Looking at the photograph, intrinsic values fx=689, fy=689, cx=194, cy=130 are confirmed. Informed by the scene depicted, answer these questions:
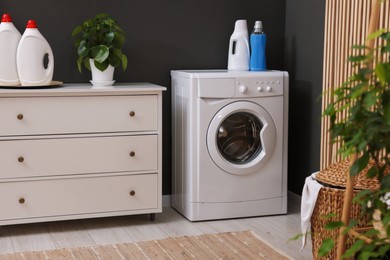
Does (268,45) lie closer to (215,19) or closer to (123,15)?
(215,19)

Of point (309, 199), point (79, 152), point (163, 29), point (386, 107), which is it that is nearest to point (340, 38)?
point (309, 199)

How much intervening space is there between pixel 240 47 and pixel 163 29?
19.0 inches

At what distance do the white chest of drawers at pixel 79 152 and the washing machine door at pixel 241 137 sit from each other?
337 millimetres

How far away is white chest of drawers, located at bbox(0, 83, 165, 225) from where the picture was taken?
11.6 ft

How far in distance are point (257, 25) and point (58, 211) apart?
159 centimetres

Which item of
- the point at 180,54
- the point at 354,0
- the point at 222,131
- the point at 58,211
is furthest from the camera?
the point at 180,54

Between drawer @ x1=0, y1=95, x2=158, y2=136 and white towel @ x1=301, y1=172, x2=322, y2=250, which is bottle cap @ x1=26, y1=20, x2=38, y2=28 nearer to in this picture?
drawer @ x1=0, y1=95, x2=158, y2=136

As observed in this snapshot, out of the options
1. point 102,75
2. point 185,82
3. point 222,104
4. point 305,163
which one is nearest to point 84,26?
point 102,75

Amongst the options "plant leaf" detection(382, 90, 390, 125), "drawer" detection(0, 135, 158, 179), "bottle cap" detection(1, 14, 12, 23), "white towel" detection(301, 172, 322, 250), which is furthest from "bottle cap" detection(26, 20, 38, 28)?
"plant leaf" detection(382, 90, 390, 125)

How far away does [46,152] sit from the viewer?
3596mm

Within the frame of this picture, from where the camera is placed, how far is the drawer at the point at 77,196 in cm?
358

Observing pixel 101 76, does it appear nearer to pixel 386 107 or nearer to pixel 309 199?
pixel 309 199

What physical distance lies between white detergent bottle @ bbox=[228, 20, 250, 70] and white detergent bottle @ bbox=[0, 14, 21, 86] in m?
1.27

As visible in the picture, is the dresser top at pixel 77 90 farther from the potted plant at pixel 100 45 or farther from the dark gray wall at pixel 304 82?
the dark gray wall at pixel 304 82
